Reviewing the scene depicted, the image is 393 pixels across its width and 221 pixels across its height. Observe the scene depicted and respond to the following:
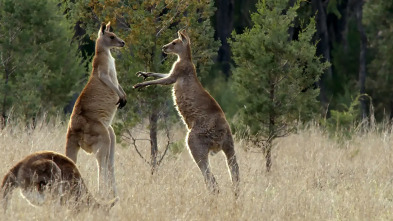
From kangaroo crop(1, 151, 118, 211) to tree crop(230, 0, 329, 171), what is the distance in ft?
17.3

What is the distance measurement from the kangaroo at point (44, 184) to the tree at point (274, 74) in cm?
528

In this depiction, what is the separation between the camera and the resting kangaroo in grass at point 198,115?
922 cm

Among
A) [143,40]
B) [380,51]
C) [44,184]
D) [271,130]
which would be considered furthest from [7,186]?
[380,51]

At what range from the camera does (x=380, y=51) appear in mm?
24016

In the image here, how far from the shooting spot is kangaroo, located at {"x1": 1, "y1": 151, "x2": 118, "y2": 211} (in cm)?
674

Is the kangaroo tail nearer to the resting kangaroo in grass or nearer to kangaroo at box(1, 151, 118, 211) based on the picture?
kangaroo at box(1, 151, 118, 211)

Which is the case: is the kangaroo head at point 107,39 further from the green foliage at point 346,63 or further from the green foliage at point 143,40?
the green foliage at point 346,63

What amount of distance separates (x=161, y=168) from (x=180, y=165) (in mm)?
913

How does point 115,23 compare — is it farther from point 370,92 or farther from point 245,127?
point 370,92

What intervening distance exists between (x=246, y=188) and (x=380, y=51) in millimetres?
16336

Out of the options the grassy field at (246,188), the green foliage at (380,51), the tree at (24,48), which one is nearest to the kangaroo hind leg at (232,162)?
the grassy field at (246,188)

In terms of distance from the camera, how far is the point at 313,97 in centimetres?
1199

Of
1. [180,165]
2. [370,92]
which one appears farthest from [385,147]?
[370,92]

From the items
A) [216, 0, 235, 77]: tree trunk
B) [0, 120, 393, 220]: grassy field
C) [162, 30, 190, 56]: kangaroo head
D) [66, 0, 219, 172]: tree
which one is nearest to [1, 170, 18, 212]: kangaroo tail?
[0, 120, 393, 220]: grassy field
